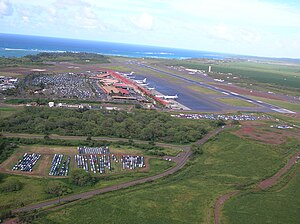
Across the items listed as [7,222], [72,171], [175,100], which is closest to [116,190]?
[72,171]

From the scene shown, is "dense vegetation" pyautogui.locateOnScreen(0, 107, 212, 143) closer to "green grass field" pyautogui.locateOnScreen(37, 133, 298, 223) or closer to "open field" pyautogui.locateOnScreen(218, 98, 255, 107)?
"green grass field" pyautogui.locateOnScreen(37, 133, 298, 223)

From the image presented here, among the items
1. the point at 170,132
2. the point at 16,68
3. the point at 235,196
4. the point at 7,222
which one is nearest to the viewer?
the point at 7,222

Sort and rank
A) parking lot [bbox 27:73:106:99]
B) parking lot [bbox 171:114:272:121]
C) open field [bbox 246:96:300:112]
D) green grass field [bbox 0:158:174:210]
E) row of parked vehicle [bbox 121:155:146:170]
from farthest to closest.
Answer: open field [bbox 246:96:300:112] → parking lot [bbox 27:73:106:99] → parking lot [bbox 171:114:272:121] → row of parked vehicle [bbox 121:155:146:170] → green grass field [bbox 0:158:174:210]

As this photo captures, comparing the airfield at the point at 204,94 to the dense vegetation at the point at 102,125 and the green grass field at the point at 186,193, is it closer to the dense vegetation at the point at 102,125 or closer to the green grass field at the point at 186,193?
the dense vegetation at the point at 102,125

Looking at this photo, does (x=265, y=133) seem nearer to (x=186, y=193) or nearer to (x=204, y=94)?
(x=186, y=193)

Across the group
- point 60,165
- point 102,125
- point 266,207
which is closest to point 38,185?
point 60,165

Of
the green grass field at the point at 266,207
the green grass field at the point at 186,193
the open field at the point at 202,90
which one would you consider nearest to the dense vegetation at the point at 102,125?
the green grass field at the point at 186,193

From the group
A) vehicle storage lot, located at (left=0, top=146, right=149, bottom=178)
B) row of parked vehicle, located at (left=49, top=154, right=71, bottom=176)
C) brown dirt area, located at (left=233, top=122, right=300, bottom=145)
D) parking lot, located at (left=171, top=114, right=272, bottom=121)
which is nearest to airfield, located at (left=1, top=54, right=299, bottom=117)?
parking lot, located at (left=171, top=114, right=272, bottom=121)

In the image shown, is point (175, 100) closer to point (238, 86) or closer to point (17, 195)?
point (238, 86)
